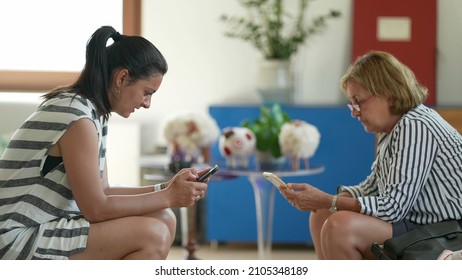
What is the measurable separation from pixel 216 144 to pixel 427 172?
2.53 meters

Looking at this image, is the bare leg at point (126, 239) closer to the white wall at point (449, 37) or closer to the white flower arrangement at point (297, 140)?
the white flower arrangement at point (297, 140)

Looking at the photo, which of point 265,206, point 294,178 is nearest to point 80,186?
point 265,206

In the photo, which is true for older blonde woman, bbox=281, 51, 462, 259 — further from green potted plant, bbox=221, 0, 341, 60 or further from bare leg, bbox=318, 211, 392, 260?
green potted plant, bbox=221, 0, 341, 60

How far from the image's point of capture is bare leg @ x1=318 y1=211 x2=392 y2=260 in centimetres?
262

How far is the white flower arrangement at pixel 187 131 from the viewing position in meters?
4.04

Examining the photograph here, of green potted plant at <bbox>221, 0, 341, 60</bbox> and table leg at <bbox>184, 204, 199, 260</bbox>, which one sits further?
green potted plant at <bbox>221, 0, 341, 60</bbox>

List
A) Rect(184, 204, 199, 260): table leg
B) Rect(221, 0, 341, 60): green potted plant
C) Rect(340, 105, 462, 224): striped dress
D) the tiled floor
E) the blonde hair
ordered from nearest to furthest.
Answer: Rect(340, 105, 462, 224): striped dress < the blonde hair < Rect(184, 204, 199, 260): table leg < the tiled floor < Rect(221, 0, 341, 60): green potted plant

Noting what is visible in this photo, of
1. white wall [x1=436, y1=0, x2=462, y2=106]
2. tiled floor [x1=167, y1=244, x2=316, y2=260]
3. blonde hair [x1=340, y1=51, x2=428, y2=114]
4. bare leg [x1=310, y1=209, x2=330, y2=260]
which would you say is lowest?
tiled floor [x1=167, y1=244, x2=316, y2=260]

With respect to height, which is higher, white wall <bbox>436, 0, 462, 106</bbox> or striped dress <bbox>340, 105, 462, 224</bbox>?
white wall <bbox>436, 0, 462, 106</bbox>

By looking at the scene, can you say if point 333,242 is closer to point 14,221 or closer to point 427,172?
point 427,172

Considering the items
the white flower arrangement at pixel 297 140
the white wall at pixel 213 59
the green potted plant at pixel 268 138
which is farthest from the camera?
the white wall at pixel 213 59

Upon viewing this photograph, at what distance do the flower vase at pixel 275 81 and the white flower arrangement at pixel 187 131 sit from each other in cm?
107

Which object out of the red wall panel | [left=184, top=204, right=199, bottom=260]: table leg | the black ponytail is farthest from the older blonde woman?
the red wall panel

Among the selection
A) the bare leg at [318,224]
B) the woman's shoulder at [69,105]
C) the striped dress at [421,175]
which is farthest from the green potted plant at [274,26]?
the woman's shoulder at [69,105]
